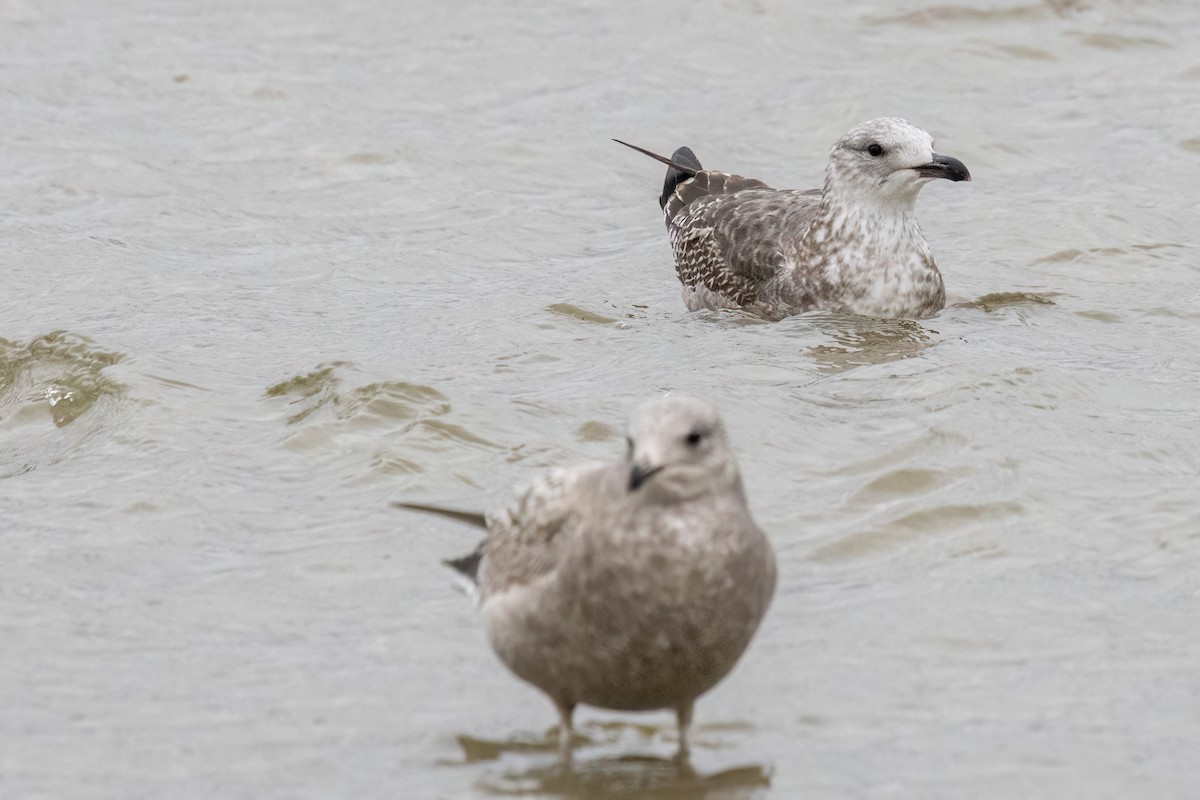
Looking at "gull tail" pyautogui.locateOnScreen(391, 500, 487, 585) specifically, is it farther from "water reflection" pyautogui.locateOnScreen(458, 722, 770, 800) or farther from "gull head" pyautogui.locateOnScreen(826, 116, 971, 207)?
"gull head" pyautogui.locateOnScreen(826, 116, 971, 207)

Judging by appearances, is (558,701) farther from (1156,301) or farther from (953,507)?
(1156,301)

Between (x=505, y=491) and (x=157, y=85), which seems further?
(x=157, y=85)

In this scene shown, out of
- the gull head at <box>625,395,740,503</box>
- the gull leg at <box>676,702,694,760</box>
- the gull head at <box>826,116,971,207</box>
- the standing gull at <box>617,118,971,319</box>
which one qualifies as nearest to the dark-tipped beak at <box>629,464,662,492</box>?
the gull head at <box>625,395,740,503</box>

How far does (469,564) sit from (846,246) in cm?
478

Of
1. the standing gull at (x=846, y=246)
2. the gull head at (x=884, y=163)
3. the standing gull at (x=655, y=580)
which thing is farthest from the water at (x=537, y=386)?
the gull head at (x=884, y=163)

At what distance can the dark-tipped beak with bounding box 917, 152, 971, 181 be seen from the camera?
9.80 m

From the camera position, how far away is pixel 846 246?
1036cm

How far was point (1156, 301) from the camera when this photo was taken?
10336mm

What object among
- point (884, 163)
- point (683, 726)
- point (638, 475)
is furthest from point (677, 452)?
point (884, 163)

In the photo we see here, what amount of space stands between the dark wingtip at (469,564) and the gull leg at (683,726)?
2.75 feet

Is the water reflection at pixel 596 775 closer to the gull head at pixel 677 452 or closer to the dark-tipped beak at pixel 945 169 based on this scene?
the gull head at pixel 677 452

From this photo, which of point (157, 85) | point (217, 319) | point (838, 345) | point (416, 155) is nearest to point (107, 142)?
point (157, 85)

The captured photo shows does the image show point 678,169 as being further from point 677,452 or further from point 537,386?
point 677,452

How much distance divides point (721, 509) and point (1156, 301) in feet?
19.3
